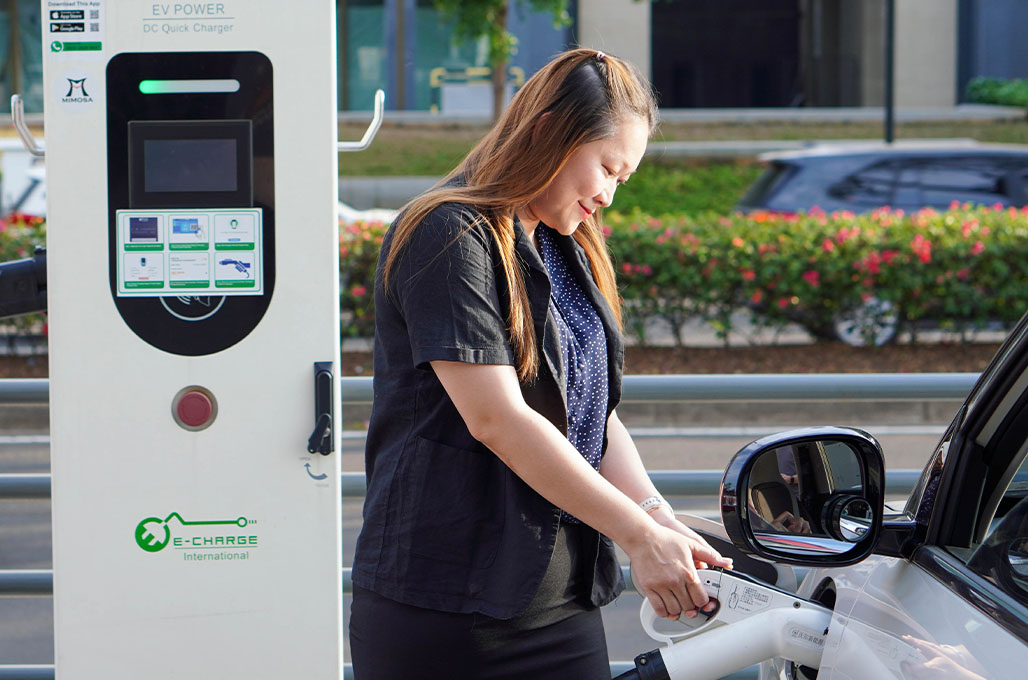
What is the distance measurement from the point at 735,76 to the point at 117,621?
92.2 feet

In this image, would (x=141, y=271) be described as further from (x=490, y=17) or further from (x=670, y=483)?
(x=490, y=17)

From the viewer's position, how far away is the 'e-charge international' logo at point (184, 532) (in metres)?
2.41

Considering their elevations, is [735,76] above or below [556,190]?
above

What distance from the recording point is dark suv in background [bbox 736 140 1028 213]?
11234mm

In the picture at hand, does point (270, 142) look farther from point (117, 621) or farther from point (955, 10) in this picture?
point (955, 10)

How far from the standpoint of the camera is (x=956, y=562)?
171cm

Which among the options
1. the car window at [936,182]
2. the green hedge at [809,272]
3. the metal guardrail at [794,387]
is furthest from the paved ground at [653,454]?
the car window at [936,182]

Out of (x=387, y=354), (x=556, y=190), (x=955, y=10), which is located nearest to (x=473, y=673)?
(x=387, y=354)

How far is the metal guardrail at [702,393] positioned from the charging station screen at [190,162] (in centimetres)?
91

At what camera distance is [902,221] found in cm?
922

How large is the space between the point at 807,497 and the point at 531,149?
68 centimetres

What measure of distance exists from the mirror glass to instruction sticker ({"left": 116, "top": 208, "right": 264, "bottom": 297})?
109 cm

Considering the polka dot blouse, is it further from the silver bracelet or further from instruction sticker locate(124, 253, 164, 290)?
instruction sticker locate(124, 253, 164, 290)

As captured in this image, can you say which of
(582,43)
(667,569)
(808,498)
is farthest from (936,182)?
(582,43)
